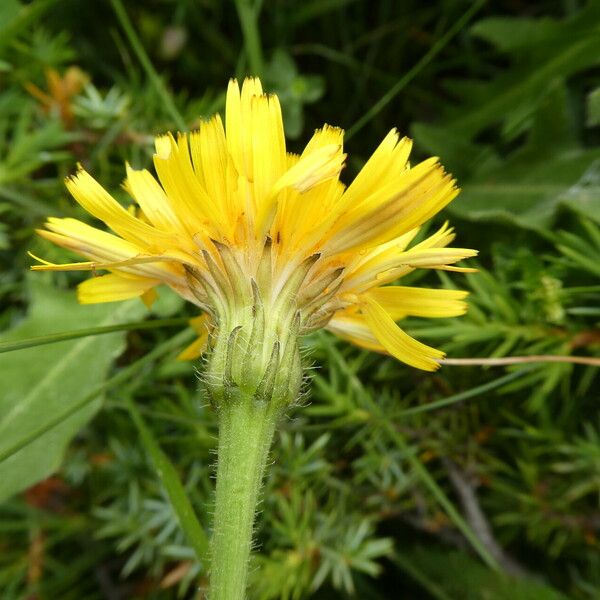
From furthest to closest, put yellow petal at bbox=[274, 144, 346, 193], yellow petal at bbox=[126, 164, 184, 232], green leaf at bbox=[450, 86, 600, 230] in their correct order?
green leaf at bbox=[450, 86, 600, 230] → yellow petal at bbox=[126, 164, 184, 232] → yellow petal at bbox=[274, 144, 346, 193]

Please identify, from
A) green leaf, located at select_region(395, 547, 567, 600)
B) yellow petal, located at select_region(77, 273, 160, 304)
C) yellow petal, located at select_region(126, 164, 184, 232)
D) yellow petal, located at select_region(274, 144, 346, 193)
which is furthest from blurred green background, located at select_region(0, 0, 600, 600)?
yellow petal, located at select_region(274, 144, 346, 193)

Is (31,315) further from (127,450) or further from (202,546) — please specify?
(202,546)

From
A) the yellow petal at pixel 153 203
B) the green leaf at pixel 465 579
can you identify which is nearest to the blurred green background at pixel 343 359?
the green leaf at pixel 465 579

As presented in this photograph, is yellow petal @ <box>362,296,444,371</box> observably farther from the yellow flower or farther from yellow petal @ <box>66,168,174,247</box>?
yellow petal @ <box>66,168,174,247</box>

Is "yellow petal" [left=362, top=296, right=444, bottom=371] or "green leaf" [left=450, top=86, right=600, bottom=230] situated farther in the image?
"green leaf" [left=450, top=86, right=600, bottom=230]

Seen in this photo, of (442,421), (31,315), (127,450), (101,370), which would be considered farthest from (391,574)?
(31,315)

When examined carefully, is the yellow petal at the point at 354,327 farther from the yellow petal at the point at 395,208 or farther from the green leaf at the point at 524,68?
the green leaf at the point at 524,68

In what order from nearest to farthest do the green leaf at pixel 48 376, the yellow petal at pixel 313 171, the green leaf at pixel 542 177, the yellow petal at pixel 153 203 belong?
the yellow petal at pixel 313 171
the yellow petal at pixel 153 203
the green leaf at pixel 48 376
the green leaf at pixel 542 177

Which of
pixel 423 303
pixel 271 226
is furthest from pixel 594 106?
pixel 271 226
